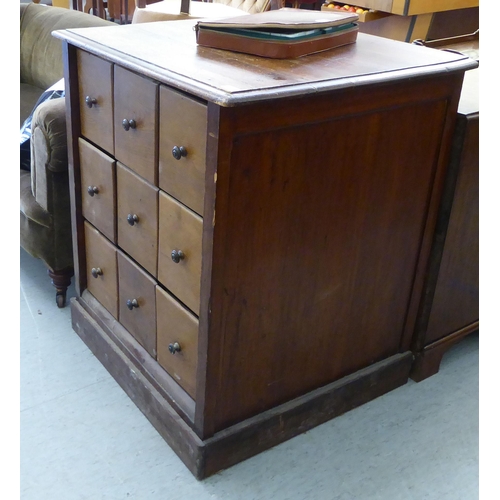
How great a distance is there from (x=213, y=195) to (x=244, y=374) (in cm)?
45

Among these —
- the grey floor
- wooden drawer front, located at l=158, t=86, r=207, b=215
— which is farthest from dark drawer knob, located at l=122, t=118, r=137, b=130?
the grey floor

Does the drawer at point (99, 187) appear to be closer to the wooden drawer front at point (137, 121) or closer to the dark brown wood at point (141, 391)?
the wooden drawer front at point (137, 121)

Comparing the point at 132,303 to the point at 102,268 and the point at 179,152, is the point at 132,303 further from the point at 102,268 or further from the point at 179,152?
the point at 179,152

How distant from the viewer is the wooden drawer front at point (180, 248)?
1.24 m

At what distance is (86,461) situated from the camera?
1.41 m

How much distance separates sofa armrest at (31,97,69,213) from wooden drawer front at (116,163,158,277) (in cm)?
34

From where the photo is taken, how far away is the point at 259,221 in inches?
47.0

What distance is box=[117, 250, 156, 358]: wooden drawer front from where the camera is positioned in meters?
1.47

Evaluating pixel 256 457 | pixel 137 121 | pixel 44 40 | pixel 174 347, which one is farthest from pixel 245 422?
pixel 44 40

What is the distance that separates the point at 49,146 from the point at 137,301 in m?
0.53

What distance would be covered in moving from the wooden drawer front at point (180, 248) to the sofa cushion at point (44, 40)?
1626 millimetres

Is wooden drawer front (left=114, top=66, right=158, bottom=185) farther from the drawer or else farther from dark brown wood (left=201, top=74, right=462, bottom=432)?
dark brown wood (left=201, top=74, right=462, bottom=432)
